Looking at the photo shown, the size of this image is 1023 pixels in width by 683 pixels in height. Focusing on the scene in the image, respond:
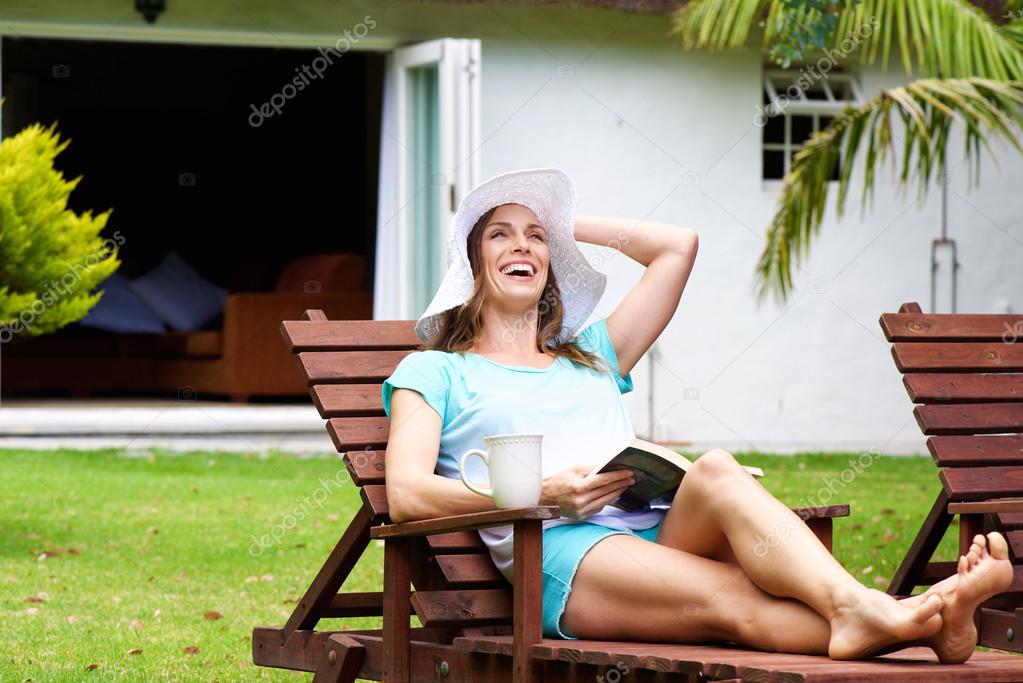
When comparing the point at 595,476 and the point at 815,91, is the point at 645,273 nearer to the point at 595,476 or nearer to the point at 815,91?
the point at 595,476

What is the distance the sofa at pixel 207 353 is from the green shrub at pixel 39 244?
4328 mm

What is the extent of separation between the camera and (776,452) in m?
10.1

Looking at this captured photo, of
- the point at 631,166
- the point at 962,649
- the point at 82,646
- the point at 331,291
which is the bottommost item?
the point at 82,646

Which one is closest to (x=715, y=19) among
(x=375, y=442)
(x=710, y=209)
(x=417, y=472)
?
(x=710, y=209)

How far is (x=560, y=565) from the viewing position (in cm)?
321

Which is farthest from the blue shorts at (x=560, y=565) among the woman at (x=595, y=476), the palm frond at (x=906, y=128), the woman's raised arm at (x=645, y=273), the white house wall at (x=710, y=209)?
the white house wall at (x=710, y=209)

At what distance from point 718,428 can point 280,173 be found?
5.88 m

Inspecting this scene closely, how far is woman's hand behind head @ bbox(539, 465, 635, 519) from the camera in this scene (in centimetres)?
315

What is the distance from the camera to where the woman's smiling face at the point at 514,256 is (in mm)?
3621

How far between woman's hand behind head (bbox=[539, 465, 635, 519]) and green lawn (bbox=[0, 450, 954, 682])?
146cm

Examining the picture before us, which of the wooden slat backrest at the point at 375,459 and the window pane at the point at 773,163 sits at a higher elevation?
the window pane at the point at 773,163

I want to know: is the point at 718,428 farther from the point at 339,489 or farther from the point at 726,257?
the point at 339,489

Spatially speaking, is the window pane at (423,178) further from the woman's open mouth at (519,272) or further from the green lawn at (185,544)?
the woman's open mouth at (519,272)

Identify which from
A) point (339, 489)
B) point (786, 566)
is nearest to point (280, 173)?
point (339, 489)
